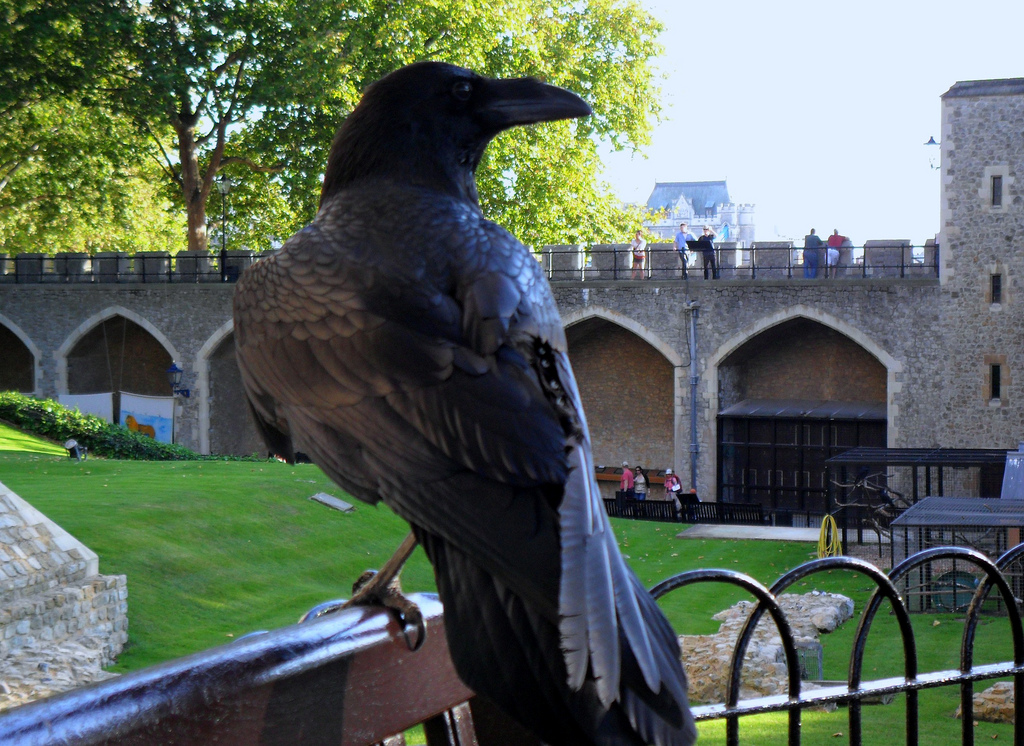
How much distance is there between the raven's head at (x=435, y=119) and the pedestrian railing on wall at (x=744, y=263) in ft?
64.7

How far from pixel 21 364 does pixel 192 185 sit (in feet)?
25.2

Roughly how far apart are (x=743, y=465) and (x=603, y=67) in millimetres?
8339

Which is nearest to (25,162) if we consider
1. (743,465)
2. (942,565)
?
(743,465)

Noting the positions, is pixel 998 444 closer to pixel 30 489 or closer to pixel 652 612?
pixel 30 489

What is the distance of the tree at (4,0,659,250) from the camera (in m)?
19.4

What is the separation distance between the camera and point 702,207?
297 ft

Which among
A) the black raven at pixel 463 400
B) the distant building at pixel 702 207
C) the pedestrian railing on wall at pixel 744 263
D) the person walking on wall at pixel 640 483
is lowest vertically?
the person walking on wall at pixel 640 483

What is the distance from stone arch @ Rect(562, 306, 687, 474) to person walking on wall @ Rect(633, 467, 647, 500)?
1.11 metres

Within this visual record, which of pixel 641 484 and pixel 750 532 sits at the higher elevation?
pixel 641 484

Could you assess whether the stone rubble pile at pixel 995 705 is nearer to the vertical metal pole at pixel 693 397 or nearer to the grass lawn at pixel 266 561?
the grass lawn at pixel 266 561

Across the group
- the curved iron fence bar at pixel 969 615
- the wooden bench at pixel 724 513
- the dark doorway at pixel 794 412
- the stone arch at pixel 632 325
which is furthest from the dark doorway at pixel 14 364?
the curved iron fence bar at pixel 969 615

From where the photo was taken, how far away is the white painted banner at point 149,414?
22297 mm

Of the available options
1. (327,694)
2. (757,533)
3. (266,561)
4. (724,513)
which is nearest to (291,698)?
(327,694)

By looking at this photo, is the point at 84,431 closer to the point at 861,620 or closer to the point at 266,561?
the point at 266,561
